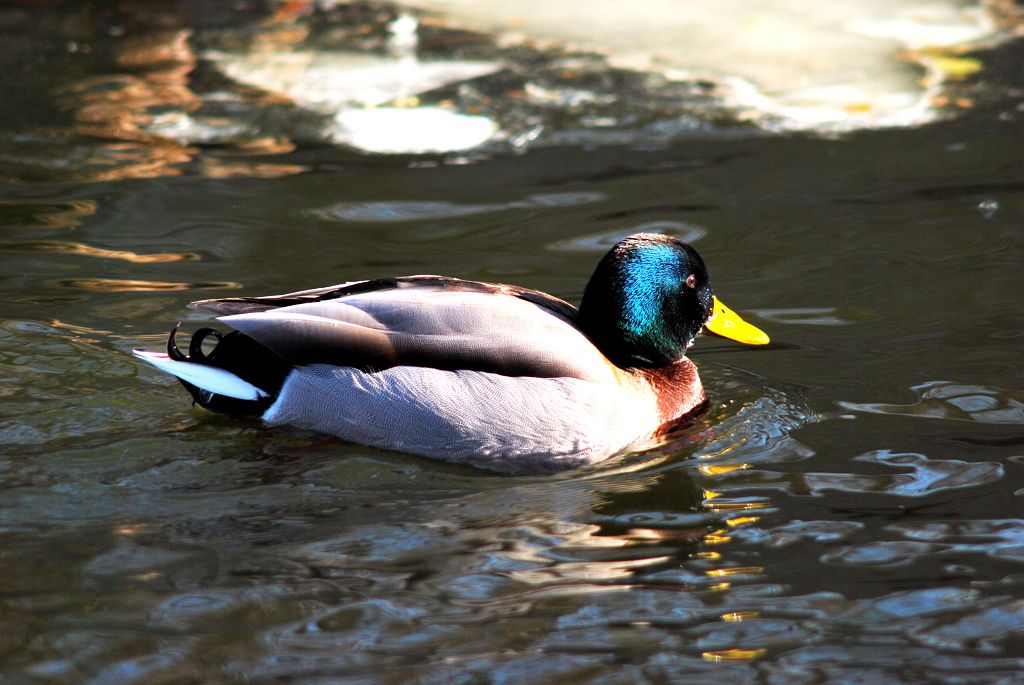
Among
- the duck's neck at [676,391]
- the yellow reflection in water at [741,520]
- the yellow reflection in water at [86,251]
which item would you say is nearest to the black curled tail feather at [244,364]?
the duck's neck at [676,391]

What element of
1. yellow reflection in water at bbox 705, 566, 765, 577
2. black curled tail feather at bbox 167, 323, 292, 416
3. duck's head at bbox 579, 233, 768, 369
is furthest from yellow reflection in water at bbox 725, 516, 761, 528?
black curled tail feather at bbox 167, 323, 292, 416

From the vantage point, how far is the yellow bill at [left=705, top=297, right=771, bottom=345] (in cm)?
562

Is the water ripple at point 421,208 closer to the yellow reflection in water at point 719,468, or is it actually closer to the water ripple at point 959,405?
the water ripple at point 959,405

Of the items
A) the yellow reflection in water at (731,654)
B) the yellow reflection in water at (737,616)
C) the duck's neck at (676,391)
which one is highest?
the duck's neck at (676,391)

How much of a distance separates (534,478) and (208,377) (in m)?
1.26

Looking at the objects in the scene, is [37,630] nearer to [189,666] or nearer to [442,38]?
[189,666]

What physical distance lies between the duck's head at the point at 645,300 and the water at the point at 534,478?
0.39 meters

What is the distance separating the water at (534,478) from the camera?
3832 millimetres

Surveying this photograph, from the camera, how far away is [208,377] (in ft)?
17.0

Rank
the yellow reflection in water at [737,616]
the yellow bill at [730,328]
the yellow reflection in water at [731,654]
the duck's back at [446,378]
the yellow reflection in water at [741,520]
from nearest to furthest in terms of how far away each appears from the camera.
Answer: the yellow reflection in water at [731,654] < the yellow reflection in water at [737,616] < the yellow reflection in water at [741,520] < the duck's back at [446,378] < the yellow bill at [730,328]

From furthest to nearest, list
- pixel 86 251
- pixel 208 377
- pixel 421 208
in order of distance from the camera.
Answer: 1. pixel 421 208
2. pixel 86 251
3. pixel 208 377

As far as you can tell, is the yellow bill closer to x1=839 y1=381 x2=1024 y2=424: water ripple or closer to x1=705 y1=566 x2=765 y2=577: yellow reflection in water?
x1=839 y1=381 x2=1024 y2=424: water ripple

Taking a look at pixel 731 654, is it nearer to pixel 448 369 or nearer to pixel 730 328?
pixel 448 369

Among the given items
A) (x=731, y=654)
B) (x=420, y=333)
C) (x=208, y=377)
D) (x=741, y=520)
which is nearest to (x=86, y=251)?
(x=208, y=377)
